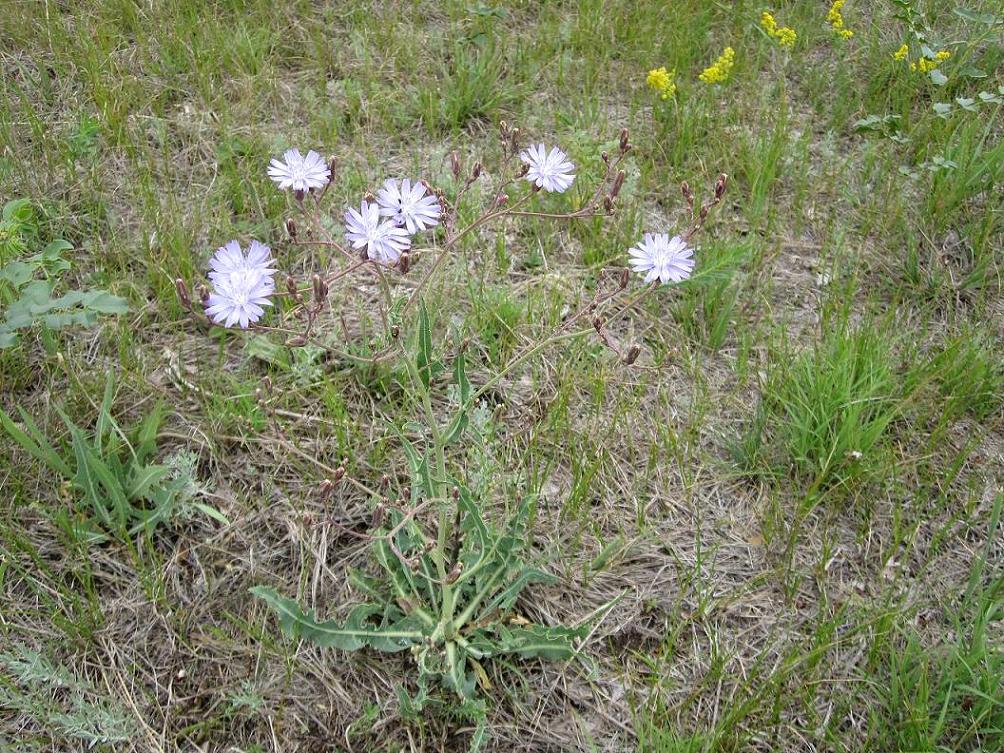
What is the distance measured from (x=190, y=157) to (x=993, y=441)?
302 cm

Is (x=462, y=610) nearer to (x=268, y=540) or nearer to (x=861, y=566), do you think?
(x=268, y=540)

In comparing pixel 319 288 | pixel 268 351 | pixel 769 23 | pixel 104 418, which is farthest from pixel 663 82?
pixel 104 418

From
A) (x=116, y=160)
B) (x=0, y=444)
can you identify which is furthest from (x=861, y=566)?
(x=116, y=160)

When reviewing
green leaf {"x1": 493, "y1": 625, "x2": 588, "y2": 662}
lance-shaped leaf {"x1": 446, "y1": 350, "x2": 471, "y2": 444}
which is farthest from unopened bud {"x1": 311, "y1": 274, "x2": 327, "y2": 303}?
green leaf {"x1": 493, "y1": 625, "x2": 588, "y2": 662}

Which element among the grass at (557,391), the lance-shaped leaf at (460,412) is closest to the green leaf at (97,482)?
the grass at (557,391)

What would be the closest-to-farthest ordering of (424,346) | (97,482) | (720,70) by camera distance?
(424,346) → (97,482) → (720,70)

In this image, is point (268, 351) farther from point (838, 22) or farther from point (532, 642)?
point (838, 22)

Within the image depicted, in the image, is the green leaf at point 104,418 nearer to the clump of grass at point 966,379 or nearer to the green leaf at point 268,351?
Result: the green leaf at point 268,351

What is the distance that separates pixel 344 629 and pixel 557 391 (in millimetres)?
1001

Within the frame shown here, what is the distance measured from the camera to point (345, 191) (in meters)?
3.01

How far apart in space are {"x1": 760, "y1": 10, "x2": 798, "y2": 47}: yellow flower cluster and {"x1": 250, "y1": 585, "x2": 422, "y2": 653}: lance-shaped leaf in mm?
2920

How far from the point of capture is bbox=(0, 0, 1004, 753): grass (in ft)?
6.23

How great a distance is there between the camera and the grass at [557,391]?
74.7 inches

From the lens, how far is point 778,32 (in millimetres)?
3439
